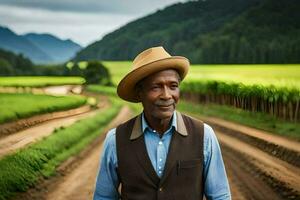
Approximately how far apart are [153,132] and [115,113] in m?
30.4

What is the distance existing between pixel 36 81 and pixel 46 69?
492cm

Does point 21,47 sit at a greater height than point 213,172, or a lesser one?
greater

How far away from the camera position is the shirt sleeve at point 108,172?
3.92m

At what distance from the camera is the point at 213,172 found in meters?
3.85

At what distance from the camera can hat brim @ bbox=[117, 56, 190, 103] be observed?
386 cm

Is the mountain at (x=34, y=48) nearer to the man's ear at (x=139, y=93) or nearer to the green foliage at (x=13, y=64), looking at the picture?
the green foliage at (x=13, y=64)

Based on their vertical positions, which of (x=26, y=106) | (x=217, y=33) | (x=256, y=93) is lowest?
(x=26, y=106)

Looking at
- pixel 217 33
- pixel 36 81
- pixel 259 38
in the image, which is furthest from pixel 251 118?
pixel 217 33

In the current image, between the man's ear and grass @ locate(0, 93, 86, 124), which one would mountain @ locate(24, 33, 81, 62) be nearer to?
grass @ locate(0, 93, 86, 124)

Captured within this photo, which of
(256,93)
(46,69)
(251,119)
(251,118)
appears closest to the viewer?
(251,119)

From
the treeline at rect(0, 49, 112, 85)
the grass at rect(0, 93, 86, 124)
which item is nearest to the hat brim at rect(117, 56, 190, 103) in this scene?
the grass at rect(0, 93, 86, 124)

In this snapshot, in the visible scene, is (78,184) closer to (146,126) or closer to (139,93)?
(139,93)

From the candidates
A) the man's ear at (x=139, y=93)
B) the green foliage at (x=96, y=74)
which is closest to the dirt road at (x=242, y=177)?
the man's ear at (x=139, y=93)

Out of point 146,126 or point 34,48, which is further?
point 34,48
